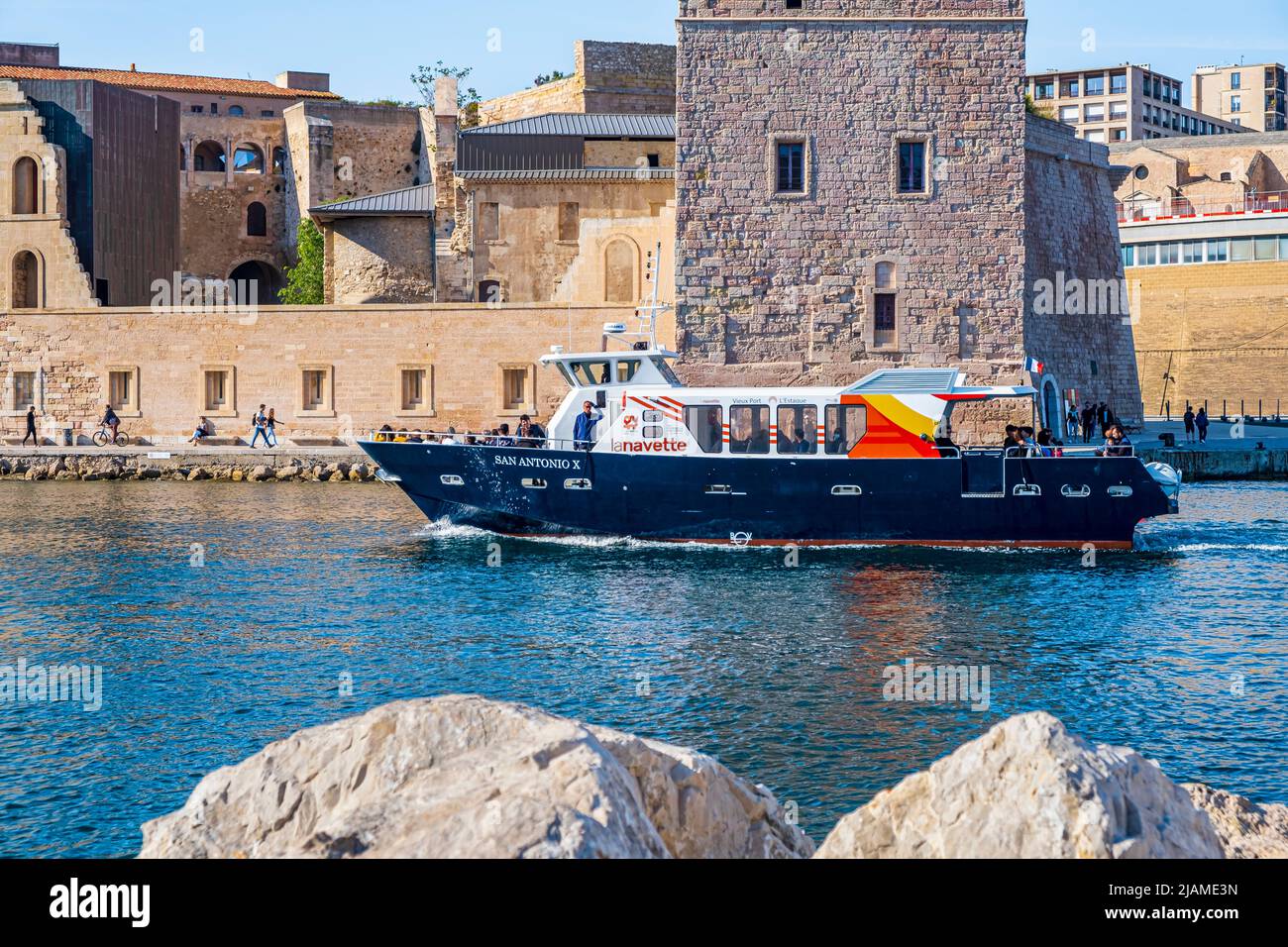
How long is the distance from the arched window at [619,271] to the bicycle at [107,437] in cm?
1332

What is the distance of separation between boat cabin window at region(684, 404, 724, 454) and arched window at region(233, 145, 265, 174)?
43309 millimetres

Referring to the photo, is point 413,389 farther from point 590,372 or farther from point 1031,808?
point 1031,808

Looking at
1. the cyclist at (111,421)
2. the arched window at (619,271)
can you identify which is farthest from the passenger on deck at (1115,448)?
the cyclist at (111,421)

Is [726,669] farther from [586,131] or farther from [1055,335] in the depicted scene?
[586,131]

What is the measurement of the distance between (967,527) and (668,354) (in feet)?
17.8

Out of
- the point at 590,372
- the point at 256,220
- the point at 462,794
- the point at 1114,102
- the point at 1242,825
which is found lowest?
the point at 1242,825

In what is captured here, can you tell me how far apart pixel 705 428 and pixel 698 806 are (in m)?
16.8

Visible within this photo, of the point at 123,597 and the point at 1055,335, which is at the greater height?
the point at 1055,335

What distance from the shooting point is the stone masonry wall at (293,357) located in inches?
1455

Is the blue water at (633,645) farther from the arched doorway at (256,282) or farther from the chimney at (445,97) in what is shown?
the arched doorway at (256,282)

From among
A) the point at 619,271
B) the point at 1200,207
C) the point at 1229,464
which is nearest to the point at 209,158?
the point at 619,271

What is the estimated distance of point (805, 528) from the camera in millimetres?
22547

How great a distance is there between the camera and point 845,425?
2211 cm
